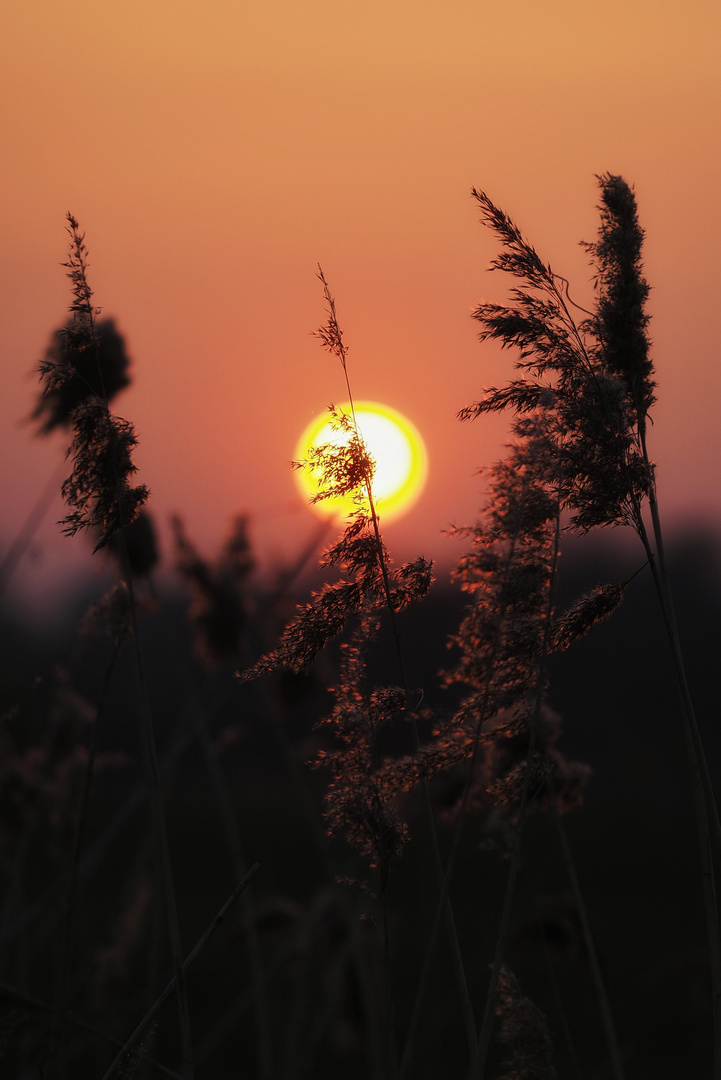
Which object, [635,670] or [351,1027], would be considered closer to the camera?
[351,1027]

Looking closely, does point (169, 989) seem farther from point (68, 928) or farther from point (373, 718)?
point (373, 718)

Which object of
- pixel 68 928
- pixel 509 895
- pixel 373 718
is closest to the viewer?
pixel 68 928

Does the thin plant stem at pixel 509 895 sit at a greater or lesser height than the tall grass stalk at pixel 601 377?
lesser

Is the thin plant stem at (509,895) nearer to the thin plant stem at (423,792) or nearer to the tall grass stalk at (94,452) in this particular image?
the thin plant stem at (423,792)

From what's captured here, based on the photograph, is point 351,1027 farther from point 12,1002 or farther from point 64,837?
point 12,1002

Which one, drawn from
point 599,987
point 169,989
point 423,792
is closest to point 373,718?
point 423,792

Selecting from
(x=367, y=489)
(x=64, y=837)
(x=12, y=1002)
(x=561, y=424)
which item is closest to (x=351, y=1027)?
(x=64, y=837)

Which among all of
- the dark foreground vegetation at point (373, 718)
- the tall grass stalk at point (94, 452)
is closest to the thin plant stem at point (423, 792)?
the dark foreground vegetation at point (373, 718)

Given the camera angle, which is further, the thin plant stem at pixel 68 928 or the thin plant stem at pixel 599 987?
the thin plant stem at pixel 599 987

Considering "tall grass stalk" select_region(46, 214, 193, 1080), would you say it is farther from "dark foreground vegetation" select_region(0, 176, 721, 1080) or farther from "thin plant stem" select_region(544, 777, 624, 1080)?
"thin plant stem" select_region(544, 777, 624, 1080)

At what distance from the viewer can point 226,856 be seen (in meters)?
11.1

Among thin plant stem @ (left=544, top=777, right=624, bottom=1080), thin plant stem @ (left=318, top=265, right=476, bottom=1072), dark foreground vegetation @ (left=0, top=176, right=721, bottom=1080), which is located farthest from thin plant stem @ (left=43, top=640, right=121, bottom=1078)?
thin plant stem @ (left=544, top=777, right=624, bottom=1080)

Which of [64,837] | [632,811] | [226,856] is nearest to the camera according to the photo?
[64,837]

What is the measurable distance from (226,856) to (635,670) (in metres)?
A: 8.92
